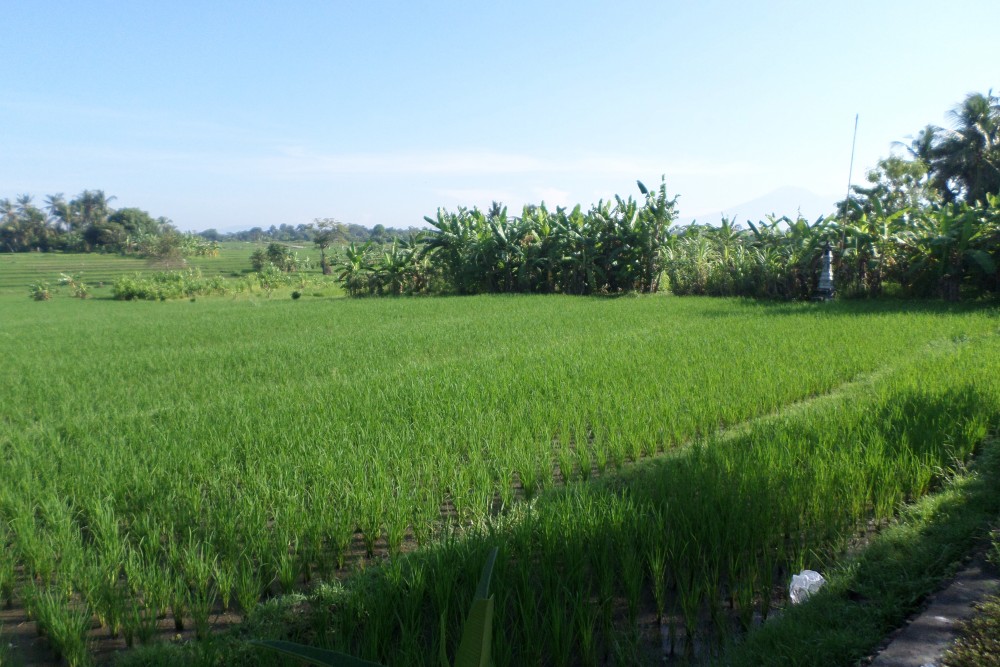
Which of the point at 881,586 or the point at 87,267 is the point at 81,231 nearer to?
the point at 87,267

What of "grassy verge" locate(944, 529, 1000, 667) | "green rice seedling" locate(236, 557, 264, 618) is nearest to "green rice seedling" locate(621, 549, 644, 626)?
"grassy verge" locate(944, 529, 1000, 667)

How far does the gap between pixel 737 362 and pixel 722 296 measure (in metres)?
8.30

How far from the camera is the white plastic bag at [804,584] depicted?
2377 mm

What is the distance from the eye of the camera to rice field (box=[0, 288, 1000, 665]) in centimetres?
240

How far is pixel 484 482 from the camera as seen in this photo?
11.0 ft

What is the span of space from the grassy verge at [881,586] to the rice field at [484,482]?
0.66 feet

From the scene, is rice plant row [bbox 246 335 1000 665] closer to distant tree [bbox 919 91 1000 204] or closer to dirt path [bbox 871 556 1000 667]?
dirt path [bbox 871 556 1000 667]

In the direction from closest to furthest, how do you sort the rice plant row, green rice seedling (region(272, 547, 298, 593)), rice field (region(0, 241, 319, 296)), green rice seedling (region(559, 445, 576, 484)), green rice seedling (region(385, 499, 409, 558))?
1. the rice plant row
2. green rice seedling (region(272, 547, 298, 593))
3. green rice seedling (region(385, 499, 409, 558))
4. green rice seedling (region(559, 445, 576, 484))
5. rice field (region(0, 241, 319, 296))

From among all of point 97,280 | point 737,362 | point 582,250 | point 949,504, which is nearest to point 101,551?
point 949,504

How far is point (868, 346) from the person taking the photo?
21.9 feet

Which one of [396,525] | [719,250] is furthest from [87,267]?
[396,525]

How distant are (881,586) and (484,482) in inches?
68.2

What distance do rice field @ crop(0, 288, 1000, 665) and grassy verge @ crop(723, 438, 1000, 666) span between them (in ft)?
0.66

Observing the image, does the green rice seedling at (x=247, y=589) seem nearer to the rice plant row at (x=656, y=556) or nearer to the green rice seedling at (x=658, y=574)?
the rice plant row at (x=656, y=556)
